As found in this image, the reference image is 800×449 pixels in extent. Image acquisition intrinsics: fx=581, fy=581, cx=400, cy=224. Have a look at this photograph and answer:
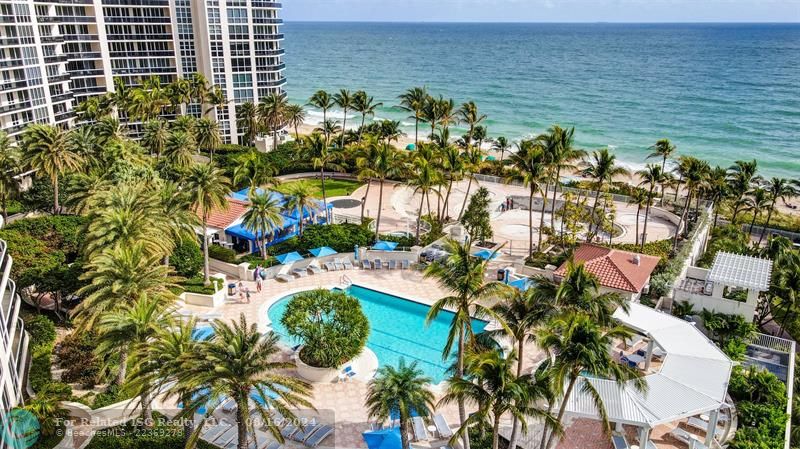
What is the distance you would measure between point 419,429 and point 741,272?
21516mm

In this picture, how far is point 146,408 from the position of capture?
78.7 ft

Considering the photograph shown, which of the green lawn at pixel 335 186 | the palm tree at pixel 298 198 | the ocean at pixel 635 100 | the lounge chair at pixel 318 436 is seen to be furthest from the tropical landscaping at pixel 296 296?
the ocean at pixel 635 100

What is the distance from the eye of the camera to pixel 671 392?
82.0ft

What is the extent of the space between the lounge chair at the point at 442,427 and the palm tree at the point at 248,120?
176 feet

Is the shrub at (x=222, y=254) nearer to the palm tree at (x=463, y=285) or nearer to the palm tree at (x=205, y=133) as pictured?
the palm tree at (x=205, y=133)

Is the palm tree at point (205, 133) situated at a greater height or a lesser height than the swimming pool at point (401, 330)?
greater

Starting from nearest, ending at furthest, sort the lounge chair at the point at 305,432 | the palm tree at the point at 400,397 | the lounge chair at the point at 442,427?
1. the palm tree at the point at 400,397
2. the lounge chair at the point at 305,432
3. the lounge chair at the point at 442,427

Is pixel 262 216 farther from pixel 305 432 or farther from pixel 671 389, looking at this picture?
pixel 671 389

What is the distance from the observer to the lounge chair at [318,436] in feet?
81.7

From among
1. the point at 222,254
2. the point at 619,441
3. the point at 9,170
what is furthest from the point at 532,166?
the point at 9,170

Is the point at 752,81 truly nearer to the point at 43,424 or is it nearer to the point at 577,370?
the point at 577,370

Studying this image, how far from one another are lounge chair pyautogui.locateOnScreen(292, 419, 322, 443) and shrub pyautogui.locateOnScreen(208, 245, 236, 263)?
2018cm

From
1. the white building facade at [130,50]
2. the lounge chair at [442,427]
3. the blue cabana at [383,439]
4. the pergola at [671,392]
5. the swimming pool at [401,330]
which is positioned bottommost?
the swimming pool at [401,330]

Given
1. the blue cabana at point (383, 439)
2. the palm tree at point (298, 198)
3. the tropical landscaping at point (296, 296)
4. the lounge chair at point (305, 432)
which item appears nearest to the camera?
the tropical landscaping at point (296, 296)
